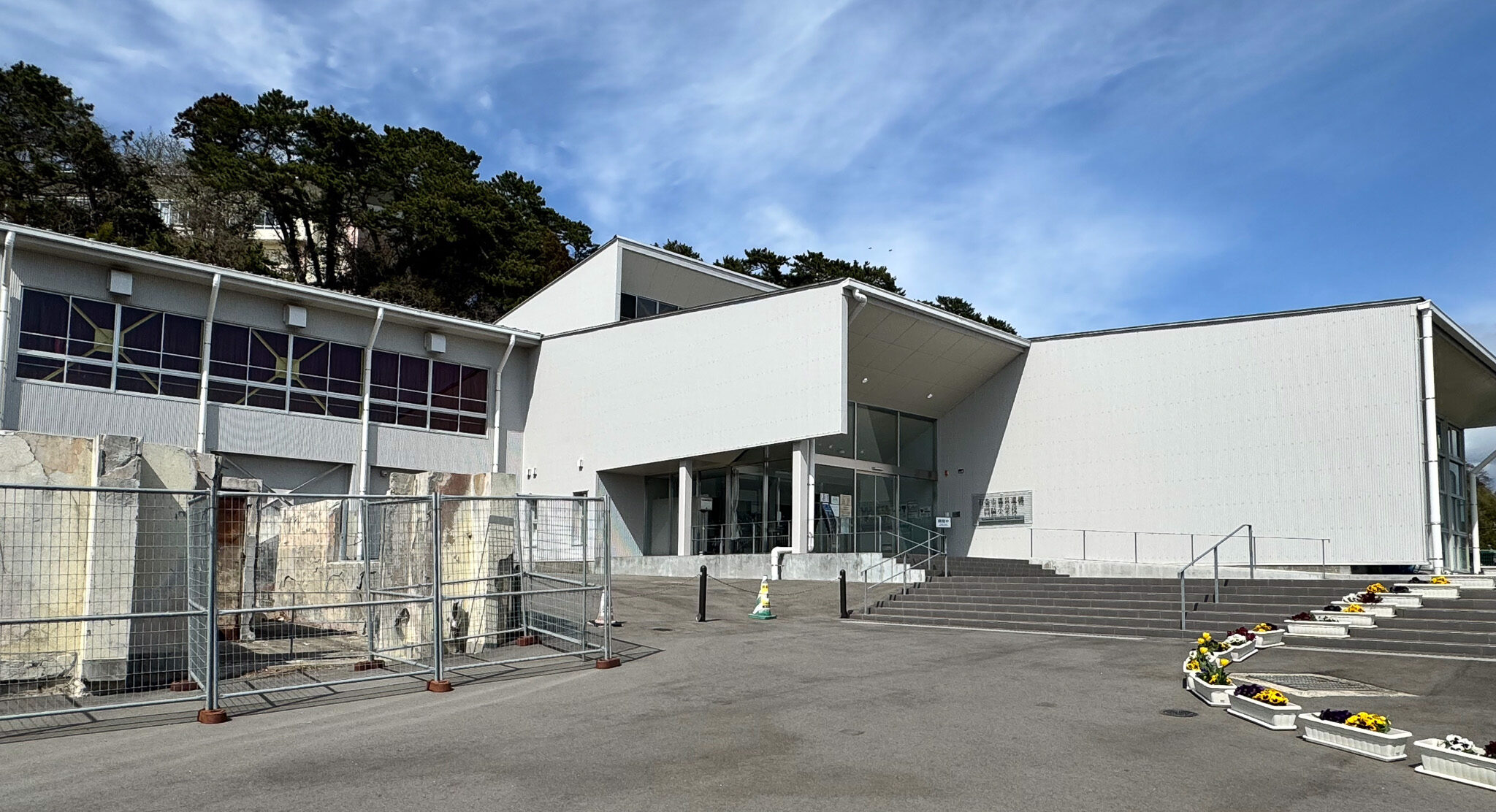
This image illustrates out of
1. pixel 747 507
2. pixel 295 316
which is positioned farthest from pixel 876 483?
pixel 295 316

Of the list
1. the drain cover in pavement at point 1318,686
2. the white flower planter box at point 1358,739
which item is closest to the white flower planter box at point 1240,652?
the drain cover in pavement at point 1318,686

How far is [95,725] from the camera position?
27.9 feet

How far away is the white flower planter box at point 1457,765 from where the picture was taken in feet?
21.8

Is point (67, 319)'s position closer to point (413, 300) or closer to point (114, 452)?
point (114, 452)

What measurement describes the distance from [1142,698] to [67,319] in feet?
81.1

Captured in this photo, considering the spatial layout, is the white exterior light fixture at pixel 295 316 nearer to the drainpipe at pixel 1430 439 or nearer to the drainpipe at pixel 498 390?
the drainpipe at pixel 498 390

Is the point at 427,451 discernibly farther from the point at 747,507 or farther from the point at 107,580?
the point at 107,580

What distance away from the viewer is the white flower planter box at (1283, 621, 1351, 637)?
1500 centimetres

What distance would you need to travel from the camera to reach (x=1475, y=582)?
17781 millimetres

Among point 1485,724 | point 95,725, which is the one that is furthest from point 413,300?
point 1485,724

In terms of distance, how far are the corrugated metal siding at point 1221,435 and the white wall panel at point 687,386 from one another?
755 centimetres

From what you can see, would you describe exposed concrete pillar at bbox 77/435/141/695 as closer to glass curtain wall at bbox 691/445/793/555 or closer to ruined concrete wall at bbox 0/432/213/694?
ruined concrete wall at bbox 0/432/213/694

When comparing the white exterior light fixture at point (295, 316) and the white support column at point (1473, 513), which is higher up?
the white exterior light fixture at point (295, 316)

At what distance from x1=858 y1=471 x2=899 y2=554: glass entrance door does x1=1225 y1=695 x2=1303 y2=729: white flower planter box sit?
16.9 m
